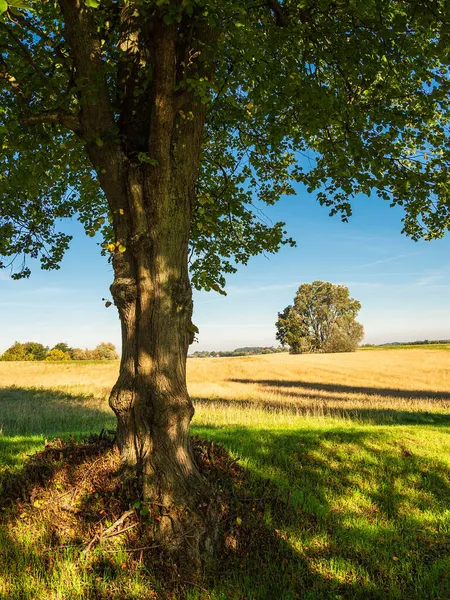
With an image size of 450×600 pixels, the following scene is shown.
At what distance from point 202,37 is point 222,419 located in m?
11.3

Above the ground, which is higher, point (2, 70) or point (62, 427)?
point (2, 70)

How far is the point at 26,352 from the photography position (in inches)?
2921

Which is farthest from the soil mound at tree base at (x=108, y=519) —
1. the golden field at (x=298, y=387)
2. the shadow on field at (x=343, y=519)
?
the golden field at (x=298, y=387)

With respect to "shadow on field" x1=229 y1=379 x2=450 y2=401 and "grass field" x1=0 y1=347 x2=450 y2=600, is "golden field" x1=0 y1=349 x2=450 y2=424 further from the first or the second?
"grass field" x1=0 y1=347 x2=450 y2=600

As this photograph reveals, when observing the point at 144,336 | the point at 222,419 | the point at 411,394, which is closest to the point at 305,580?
the point at 144,336

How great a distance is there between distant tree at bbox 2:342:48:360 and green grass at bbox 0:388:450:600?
68753mm

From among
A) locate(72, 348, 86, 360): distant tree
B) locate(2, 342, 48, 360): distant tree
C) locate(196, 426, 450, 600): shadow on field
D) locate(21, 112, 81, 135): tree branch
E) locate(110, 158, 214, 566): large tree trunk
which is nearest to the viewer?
locate(196, 426, 450, 600): shadow on field

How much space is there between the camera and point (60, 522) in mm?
4895

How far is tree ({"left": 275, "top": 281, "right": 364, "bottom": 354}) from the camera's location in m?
91.6

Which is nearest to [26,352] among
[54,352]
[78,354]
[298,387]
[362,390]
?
[54,352]

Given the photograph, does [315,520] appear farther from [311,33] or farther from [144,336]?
[311,33]

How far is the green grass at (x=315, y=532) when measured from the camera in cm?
429

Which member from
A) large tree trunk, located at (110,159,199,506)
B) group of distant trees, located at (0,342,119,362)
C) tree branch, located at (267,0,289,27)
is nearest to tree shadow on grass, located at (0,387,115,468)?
large tree trunk, located at (110,159,199,506)

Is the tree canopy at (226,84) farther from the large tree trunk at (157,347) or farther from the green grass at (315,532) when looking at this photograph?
the green grass at (315,532)
